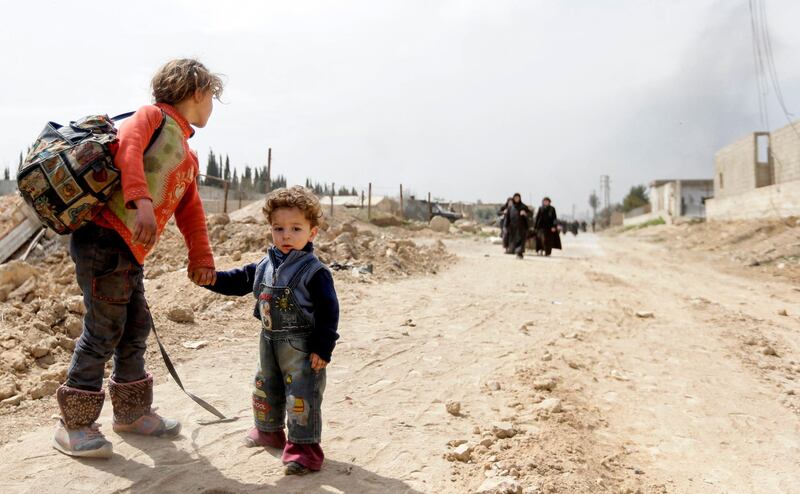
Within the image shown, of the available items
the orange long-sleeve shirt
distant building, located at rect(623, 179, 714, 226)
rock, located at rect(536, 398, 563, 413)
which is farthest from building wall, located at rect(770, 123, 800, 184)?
the orange long-sleeve shirt

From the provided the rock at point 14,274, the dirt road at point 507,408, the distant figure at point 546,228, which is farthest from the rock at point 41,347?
the distant figure at point 546,228

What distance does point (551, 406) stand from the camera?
3.35 m

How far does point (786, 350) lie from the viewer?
5.15m

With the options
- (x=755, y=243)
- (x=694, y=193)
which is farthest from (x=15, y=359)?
(x=694, y=193)

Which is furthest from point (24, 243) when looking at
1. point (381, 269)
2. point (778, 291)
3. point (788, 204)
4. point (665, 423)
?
point (788, 204)

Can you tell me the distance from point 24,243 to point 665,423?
1078cm

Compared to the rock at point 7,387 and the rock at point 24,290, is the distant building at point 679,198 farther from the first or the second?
the rock at point 7,387

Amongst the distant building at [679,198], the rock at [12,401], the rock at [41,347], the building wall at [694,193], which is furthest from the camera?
the building wall at [694,193]

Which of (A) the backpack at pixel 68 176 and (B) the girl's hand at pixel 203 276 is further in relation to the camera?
(B) the girl's hand at pixel 203 276

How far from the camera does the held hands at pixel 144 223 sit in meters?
2.28

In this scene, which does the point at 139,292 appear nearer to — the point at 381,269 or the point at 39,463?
the point at 39,463

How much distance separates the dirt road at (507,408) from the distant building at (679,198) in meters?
33.3

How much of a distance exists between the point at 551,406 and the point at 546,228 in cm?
1271

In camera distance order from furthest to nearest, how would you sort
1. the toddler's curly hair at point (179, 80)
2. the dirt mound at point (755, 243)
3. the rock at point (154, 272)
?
the dirt mound at point (755, 243), the rock at point (154, 272), the toddler's curly hair at point (179, 80)
